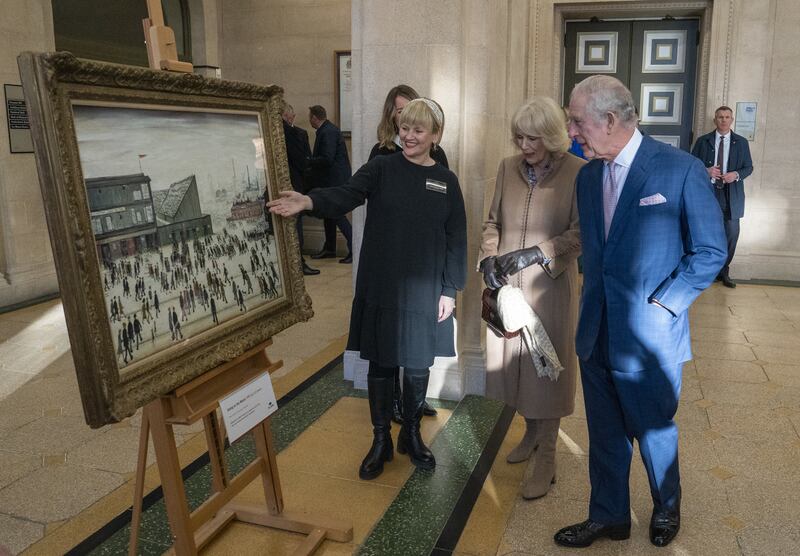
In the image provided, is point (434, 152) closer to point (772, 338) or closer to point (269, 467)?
point (269, 467)

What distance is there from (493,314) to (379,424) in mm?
769

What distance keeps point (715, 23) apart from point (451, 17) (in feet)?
16.9

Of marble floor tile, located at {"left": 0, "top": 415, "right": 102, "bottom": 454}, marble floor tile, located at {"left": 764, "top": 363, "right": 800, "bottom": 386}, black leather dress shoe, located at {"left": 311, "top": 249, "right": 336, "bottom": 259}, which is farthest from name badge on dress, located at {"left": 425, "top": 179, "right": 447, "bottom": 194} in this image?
black leather dress shoe, located at {"left": 311, "top": 249, "right": 336, "bottom": 259}

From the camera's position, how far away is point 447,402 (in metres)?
4.35

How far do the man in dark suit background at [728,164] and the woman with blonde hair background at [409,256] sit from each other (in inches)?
206

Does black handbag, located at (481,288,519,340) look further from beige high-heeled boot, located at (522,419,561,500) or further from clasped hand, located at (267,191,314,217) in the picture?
clasped hand, located at (267,191,314,217)

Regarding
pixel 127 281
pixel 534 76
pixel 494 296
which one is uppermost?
pixel 534 76

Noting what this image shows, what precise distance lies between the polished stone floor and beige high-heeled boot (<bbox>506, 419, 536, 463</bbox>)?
0.23 feet

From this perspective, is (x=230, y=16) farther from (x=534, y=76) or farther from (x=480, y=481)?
(x=480, y=481)

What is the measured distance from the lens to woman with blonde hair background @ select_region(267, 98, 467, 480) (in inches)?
124

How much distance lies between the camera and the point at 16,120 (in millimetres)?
6832

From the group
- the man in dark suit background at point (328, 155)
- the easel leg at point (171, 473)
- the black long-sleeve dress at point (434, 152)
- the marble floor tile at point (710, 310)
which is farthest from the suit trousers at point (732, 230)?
the easel leg at point (171, 473)

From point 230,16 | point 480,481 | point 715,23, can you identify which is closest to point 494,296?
point 480,481

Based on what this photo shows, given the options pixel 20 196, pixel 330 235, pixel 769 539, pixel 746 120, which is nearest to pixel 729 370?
pixel 769 539
